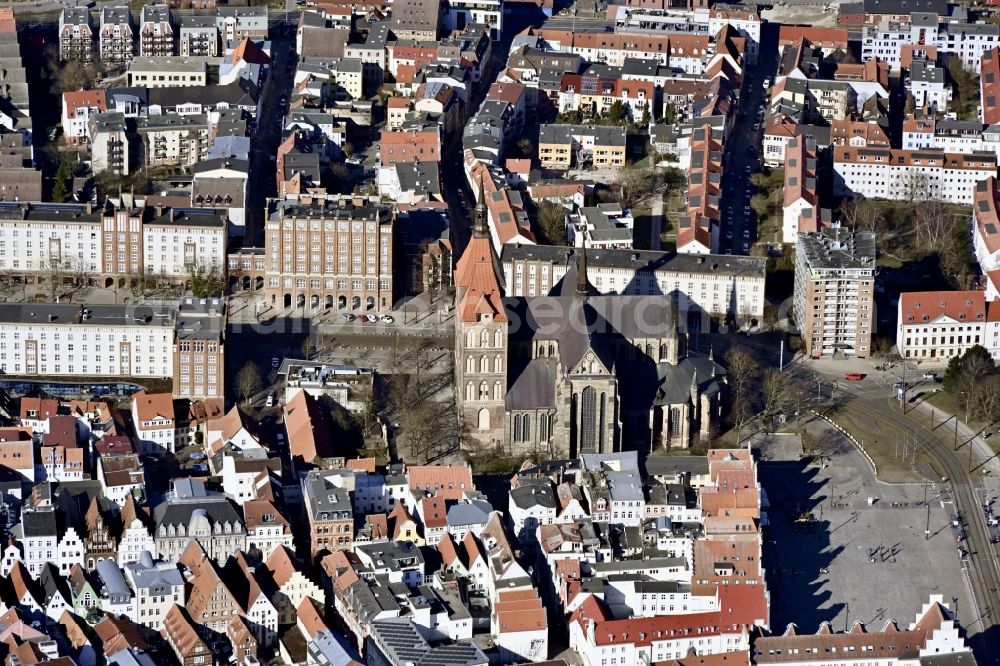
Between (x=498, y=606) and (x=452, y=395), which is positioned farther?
(x=452, y=395)

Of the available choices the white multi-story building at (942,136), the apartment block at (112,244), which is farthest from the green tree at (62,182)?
the white multi-story building at (942,136)

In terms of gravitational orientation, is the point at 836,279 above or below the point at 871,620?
above

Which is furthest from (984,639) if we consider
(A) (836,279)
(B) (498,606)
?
(A) (836,279)

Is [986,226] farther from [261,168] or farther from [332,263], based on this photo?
[261,168]

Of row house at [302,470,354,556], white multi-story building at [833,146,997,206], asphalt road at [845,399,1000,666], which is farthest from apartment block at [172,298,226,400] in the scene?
white multi-story building at [833,146,997,206]

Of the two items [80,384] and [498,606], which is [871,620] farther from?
[80,384]

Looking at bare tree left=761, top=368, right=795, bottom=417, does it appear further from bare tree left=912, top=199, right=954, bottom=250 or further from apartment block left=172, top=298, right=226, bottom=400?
apartment block left=172, top=298, right=226, bottom=400
